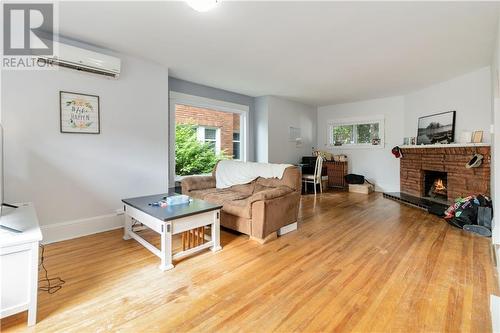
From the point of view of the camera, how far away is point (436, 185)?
5.17m

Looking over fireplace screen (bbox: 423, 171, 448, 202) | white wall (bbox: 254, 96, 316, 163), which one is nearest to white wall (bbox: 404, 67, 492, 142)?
fireplace screen (bbox: 423, 171, 448, 202)

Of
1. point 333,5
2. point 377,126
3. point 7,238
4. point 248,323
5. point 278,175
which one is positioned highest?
point 333,5

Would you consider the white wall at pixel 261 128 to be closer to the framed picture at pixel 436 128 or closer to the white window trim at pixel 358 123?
the white window trim at pixel 358 123

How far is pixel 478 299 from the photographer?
5.89 feet

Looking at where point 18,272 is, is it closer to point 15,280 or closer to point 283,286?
point 15,280

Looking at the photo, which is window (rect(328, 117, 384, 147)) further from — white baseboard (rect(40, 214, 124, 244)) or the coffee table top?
white baseboard (rect(40, 214, 124, 244))

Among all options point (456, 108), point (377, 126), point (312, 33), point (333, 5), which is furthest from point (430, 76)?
point (333, 5)

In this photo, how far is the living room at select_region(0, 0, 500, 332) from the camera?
1690 mm

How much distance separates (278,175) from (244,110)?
9.30 ft

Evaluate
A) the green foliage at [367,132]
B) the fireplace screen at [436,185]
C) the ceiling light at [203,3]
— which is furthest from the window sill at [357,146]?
the ceiling light at [203,3]

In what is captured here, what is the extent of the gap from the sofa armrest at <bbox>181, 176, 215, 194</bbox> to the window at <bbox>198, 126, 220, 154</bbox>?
1848 millimetres

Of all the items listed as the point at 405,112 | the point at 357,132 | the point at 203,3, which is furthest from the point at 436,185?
the point at 203,3

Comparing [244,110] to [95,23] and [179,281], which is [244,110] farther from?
[179,281]

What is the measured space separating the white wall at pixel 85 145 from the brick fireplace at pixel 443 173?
5093mm
